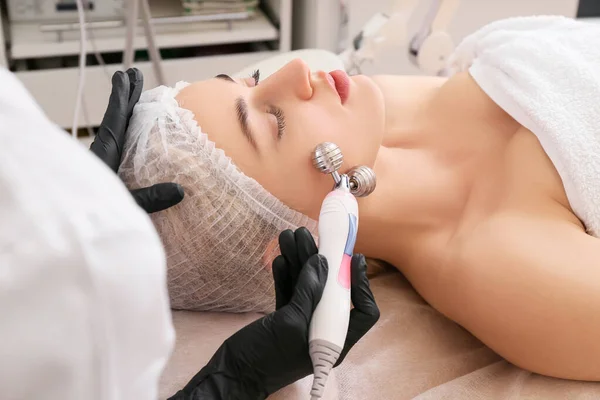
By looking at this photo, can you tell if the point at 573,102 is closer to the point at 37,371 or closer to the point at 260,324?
the point at 260,324

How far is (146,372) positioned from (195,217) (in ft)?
1.56

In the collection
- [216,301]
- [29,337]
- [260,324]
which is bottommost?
[216,301]

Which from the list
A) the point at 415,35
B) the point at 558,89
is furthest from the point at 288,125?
the point at 415,35

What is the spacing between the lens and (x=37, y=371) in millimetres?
429

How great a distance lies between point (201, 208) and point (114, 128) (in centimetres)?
18

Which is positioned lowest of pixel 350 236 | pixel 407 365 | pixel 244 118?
pixel 407 365

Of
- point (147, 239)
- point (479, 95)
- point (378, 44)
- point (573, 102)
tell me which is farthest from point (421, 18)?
point (147, 239)

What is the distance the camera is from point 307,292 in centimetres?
79

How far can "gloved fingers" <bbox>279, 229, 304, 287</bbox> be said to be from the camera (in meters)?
0.86

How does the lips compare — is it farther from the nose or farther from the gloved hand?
the gloved hand

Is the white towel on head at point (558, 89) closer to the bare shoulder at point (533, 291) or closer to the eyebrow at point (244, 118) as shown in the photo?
the bare shoulder at point (533, 291)

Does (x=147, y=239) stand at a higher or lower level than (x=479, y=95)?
higher

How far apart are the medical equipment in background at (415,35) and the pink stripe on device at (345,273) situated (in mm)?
1187

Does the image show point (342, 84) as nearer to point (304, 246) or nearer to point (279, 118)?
point (279, 118)
